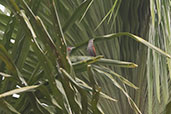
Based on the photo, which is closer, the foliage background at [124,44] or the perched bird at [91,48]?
the perched bird at [91,48]

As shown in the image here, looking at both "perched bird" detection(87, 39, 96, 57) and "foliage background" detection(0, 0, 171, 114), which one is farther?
"foliage background" detection(0, 0, 171, 114)

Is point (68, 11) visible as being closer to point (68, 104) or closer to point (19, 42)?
point (19, 42)

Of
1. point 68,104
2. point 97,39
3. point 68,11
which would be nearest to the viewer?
point 68,104

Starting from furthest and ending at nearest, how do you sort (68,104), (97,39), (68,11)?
(68,11) < (97,39) < (68,104)

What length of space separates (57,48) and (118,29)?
447 millimetres

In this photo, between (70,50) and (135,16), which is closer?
(70,50)

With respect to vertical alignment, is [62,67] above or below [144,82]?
above

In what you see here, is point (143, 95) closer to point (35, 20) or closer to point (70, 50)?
point (70, 50)

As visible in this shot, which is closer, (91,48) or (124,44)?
(91,48)

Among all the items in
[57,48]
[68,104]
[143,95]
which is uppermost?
[57,48]

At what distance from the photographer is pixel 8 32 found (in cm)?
75

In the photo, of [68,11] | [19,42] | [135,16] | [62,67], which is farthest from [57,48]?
[135,16]

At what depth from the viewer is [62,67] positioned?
0.65m

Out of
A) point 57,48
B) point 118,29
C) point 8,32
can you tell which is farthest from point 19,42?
point 118,29
